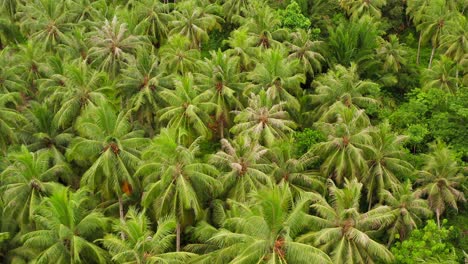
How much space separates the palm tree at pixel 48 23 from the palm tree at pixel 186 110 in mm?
16001

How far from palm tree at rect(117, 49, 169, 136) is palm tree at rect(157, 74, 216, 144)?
1159mm

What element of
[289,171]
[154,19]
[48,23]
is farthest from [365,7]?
[48,23]

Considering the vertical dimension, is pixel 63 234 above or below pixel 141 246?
below

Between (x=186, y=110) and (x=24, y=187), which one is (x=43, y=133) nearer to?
(x=24, y=187)

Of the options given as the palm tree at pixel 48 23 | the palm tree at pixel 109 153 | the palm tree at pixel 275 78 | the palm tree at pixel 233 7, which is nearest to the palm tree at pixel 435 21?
the palm tree at pixel 233 7

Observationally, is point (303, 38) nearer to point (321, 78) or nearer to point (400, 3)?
point (321, 78)

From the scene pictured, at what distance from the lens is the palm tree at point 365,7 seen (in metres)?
50.6

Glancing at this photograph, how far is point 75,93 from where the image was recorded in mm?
33344

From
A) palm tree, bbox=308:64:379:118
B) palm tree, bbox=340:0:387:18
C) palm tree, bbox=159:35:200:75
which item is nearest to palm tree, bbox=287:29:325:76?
palm tree, bbox=308:64:379:118

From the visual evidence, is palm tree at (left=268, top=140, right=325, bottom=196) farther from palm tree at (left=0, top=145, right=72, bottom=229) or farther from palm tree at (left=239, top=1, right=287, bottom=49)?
palm tree at (left=239, top=1, right=287, bottom=49)

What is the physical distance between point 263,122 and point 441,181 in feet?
39.8

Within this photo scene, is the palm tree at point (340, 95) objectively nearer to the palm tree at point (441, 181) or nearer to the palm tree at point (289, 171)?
the palm tree at point (289, 171)

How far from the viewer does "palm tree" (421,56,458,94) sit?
40531 millimetres

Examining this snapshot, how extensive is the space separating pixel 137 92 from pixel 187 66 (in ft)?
19.5
